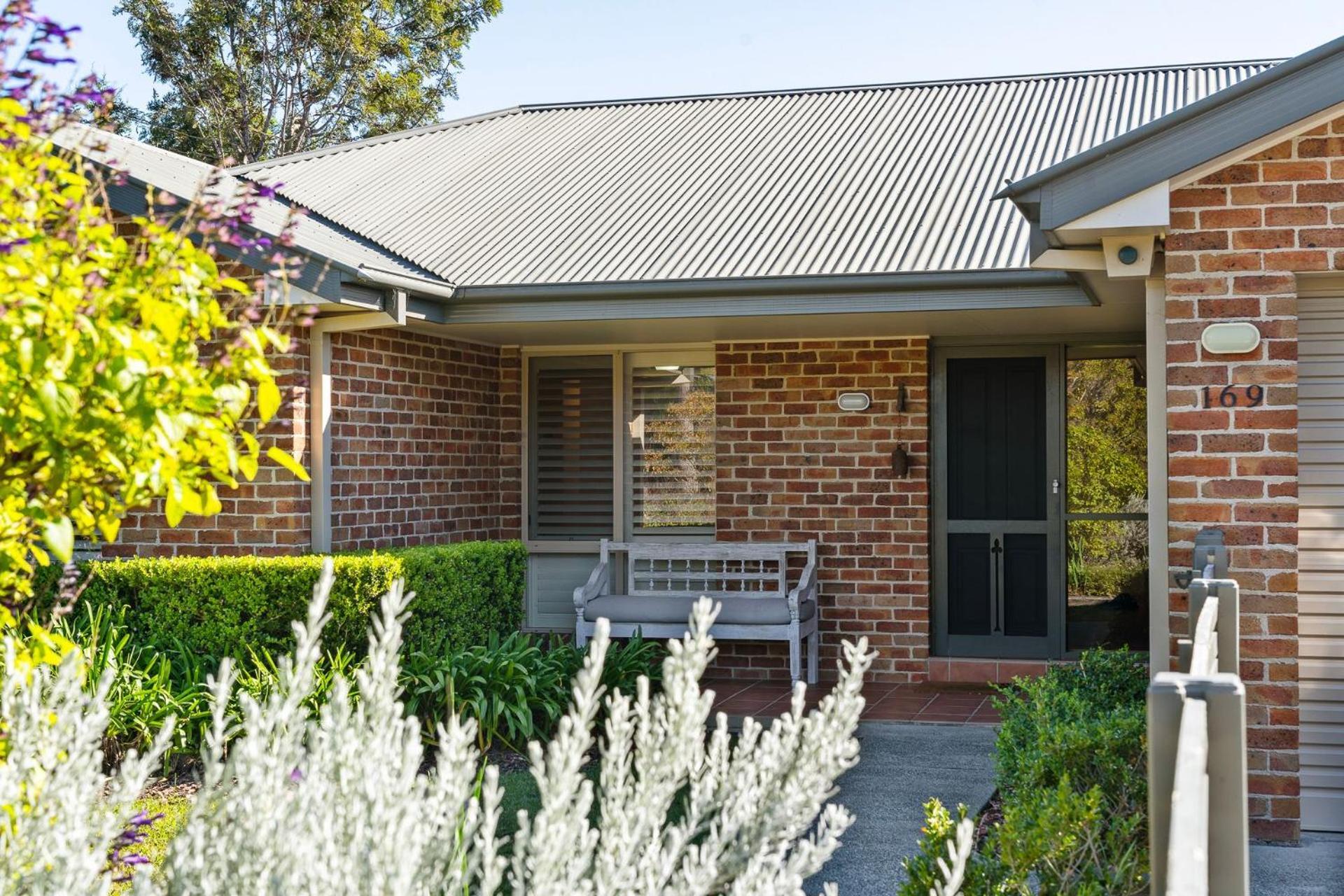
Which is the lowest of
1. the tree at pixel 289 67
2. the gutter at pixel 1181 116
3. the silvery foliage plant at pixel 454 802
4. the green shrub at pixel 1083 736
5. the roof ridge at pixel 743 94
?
the green shrub at pixel 1083 736

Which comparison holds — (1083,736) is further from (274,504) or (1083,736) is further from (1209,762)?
(274,504)

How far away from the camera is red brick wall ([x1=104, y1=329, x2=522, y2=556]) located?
26.9 ft

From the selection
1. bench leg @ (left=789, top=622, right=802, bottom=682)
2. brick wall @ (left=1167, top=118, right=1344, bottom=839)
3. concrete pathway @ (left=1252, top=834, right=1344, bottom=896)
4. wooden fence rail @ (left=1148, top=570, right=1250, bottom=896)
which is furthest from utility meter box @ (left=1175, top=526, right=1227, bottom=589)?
bench leg @ (left=789, top=622, right=802, bottom=682)

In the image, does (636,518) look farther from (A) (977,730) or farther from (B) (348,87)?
(B) (348,87)

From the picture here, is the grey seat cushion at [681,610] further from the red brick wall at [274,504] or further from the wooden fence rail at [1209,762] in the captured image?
the wooden fence rail at [1209,762]

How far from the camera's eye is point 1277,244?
214 inches

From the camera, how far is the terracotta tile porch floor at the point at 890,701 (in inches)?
336

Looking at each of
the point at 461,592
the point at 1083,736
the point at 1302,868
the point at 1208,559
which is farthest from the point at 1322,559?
the point at 461,592

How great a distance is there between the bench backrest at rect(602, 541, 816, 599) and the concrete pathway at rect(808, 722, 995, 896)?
1712 millimetres

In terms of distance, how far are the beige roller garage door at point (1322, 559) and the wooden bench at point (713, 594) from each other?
379 cm

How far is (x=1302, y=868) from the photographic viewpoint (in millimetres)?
5164

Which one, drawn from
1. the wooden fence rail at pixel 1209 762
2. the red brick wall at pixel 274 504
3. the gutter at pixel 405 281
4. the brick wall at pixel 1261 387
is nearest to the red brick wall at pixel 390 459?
the red brick wall at pixel 274 504

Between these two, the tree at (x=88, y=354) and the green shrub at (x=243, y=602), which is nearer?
the tree at (x=88, y=354)

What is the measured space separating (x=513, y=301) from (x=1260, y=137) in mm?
4666
